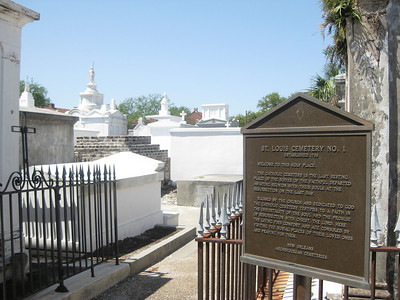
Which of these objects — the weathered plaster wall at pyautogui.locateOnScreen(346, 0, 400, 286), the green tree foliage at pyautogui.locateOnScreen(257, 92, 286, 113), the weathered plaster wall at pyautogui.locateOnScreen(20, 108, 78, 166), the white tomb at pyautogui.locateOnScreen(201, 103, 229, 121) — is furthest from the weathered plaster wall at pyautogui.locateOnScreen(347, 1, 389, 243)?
the green tree foliage at pyautogui.locateOnScreen(257, 92, 286, 113)

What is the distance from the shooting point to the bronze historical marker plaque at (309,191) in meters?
2.40

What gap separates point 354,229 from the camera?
2408 mm

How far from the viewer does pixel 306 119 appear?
259 cm

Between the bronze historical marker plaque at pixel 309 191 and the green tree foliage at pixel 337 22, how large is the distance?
1.93 m

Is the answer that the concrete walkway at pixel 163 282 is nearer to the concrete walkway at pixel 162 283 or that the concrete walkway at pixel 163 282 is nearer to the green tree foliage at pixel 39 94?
the concrete walkway at pixel 162 283

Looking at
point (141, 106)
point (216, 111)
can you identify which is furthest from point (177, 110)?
point (216, 111)

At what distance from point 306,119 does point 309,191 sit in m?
0.53

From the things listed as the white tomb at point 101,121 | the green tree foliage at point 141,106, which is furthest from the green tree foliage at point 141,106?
the white tomb at point 101,121

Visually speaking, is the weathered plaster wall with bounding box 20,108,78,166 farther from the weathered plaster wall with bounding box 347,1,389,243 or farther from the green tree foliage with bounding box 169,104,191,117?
the green tree foliage with bounding box 169,104,191,117

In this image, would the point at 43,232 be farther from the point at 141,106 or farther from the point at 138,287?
the point at 141,106

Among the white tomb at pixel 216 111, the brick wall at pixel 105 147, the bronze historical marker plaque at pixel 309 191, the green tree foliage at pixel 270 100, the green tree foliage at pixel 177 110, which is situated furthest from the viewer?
the green tree foliage at pixel 177 110

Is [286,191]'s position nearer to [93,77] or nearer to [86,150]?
[86,150]

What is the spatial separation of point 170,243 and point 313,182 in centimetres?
493

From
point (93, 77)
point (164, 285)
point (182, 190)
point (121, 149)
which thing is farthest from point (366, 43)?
point (93, 77)
